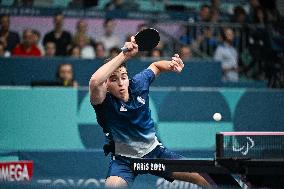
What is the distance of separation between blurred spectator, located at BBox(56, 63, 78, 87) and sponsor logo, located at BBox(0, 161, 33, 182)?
2688 mm

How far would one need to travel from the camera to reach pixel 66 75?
439 inches

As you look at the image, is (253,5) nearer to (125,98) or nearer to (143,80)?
(143,80)

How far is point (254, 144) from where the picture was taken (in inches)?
237

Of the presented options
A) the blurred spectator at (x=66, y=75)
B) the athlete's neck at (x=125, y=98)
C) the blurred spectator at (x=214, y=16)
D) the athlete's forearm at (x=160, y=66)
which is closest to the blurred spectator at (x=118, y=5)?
the blurred spectator at (x=214, y=16)

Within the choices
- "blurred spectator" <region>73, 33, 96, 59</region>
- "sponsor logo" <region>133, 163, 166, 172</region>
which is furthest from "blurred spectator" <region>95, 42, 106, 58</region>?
"sponsor logo" <region>133, 163, 166, 172</region>

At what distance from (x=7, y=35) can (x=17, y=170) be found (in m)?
4.82

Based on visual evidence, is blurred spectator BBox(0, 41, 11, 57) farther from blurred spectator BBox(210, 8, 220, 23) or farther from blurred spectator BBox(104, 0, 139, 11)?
blurred spectator BBox(210, 8, 220, 23)

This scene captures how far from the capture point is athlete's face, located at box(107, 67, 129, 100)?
644 cm

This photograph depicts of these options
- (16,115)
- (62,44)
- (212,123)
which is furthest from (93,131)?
(62,44)

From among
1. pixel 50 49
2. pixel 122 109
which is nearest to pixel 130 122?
pixel 122 109

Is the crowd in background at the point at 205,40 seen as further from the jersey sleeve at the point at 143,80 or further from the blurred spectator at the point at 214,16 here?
the jersey sleeve at the point at 143,80

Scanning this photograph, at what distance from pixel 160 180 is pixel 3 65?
3.83 metres

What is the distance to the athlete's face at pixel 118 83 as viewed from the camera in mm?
6438

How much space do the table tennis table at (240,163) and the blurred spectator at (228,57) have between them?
7601 millimetres
